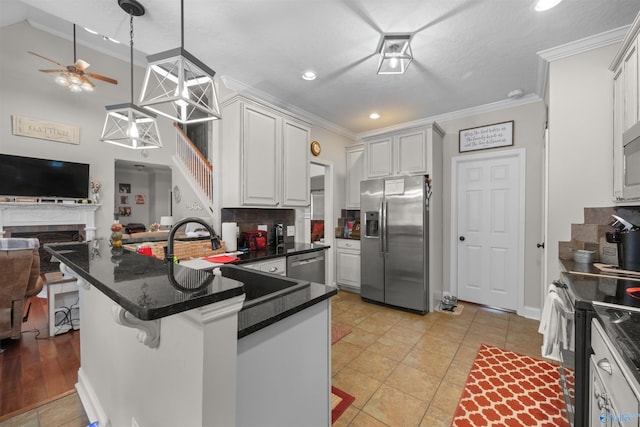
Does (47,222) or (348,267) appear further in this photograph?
(47,222)

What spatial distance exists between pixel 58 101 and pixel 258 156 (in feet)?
15.9

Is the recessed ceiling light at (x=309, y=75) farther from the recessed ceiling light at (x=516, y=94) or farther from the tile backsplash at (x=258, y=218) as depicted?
the recessed ceiling light at (x=516, y=94)

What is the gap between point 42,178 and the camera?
4.66 metres

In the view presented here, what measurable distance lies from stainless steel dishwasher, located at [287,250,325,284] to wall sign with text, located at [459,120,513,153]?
2.51 meters

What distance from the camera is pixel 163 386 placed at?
93 centimetres

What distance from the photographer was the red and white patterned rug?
5.53 feet

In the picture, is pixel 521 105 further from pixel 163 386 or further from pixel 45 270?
pixel 45 270

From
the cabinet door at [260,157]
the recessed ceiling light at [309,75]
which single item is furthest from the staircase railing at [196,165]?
the recessed ceiling light at [309,75]

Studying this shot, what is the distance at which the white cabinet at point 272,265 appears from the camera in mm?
2529

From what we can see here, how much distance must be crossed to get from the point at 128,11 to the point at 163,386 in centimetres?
241

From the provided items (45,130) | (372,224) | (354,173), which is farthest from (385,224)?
(45,130)

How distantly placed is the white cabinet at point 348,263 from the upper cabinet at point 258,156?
1331 mm

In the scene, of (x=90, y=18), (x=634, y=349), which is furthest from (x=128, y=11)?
(x=634, y=349)

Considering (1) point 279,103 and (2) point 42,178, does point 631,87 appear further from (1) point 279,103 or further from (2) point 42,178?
(2) point 42,178
